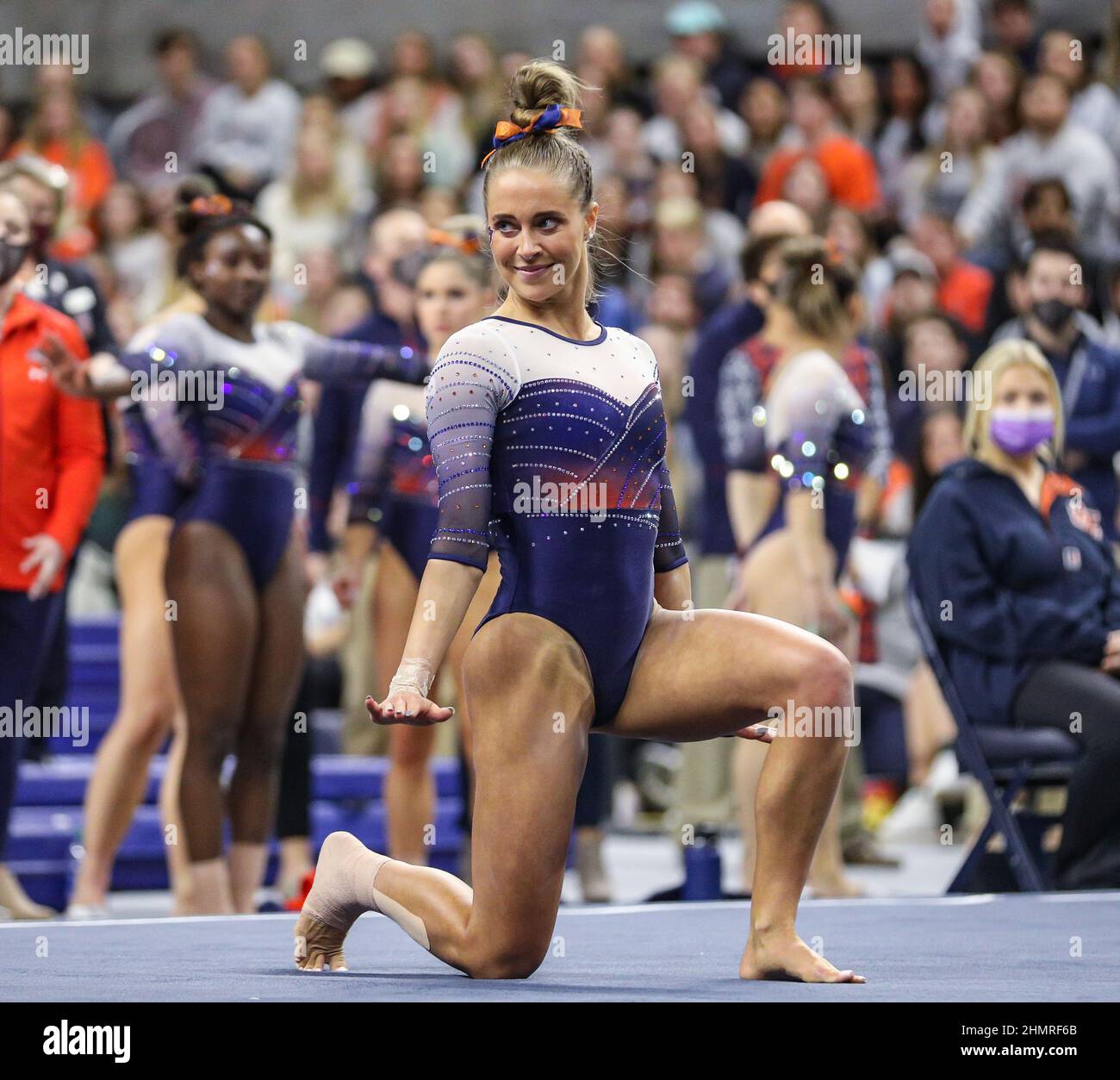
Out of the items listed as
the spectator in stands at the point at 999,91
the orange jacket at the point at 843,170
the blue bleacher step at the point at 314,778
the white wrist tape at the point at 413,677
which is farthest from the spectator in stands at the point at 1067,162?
the white wrist tape at the point at 413,677

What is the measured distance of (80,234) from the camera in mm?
10758

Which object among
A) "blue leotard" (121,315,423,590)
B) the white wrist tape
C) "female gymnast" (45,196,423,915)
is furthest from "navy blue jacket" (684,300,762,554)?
the white wrist tape

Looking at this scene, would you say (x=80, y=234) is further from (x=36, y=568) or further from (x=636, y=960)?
(x=636, y=960)

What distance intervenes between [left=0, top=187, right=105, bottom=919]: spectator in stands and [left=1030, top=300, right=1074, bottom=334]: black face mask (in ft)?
11.2

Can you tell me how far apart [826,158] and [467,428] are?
26.3ft

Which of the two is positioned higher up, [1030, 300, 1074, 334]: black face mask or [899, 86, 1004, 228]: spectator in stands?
[899, 86, 1004, 228]: spectator in stands

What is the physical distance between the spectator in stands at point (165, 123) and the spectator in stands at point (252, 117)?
24 cm

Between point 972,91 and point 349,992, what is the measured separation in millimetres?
8510

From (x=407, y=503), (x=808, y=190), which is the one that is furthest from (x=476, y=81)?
(x=407, y=503)

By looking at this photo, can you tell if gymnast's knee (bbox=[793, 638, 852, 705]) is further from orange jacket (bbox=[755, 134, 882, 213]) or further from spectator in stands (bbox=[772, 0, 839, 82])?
spectator in stands (bbox=[772, 0, 839, 82])

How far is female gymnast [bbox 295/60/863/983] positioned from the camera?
3.62m

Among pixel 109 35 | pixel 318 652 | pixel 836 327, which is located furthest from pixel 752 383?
pixel 109 35

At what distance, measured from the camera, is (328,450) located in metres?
6.75

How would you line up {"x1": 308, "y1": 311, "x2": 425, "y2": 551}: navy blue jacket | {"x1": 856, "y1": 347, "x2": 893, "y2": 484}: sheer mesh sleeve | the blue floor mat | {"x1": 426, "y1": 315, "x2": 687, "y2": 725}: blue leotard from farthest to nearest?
1. {"x1": 308, "y1": 311, "x2": 425, "y2": 551}: navy blue jacket
2. {"x1": 856, "y1": 347, "x2": 893, "y2": 484}: sheer mesh sleeve
3. {"x1": 426, "y1": 315, "x2": 687, "y2": 725}: blue leotard
4. the blue floor mat
